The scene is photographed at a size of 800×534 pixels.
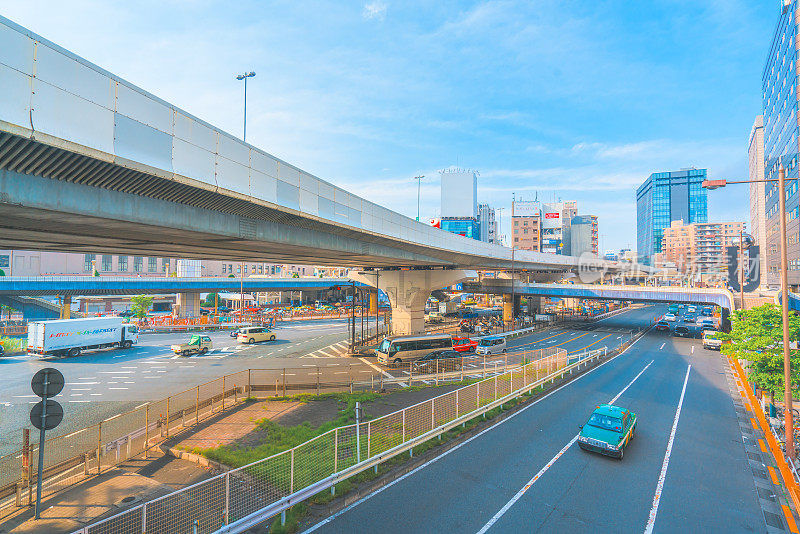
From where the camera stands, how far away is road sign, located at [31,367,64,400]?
8.36 metres

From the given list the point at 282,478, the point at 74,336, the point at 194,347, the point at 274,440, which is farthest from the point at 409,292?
the point at 282,478

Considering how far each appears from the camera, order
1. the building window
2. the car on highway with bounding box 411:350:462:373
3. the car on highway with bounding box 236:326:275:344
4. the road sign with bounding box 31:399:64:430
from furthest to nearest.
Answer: the building window, the car on highway with bounding box 236:326:275:344, the car on highway with bounding box 411:350:462:373, the road sign with bounding box 31:399:64:430

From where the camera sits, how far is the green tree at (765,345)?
1614 cm

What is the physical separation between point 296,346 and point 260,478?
30.7m

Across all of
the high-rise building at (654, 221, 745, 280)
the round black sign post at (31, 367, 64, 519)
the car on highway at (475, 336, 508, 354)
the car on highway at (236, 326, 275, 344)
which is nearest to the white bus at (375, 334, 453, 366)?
the car on highway at (475, 336, 508, 354)

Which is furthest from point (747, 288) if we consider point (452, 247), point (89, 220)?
point (89, 220)

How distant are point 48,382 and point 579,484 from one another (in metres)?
14.1

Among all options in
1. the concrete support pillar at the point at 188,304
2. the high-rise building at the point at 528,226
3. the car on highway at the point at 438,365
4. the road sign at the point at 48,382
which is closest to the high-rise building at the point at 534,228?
the high-rise building at the point at 528,226

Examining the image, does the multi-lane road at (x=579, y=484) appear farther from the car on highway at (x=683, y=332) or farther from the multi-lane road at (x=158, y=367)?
the car on highway at (x=683, y=332)

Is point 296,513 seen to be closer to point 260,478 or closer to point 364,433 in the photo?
point 260,478

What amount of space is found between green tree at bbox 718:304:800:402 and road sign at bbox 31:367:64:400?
2466cm

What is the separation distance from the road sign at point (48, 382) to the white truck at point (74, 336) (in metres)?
31.3

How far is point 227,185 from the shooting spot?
38.4 feet

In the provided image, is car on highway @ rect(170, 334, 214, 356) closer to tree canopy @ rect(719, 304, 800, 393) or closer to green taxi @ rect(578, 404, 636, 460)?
green taxi @ rect(578, 404, 636, 460)
